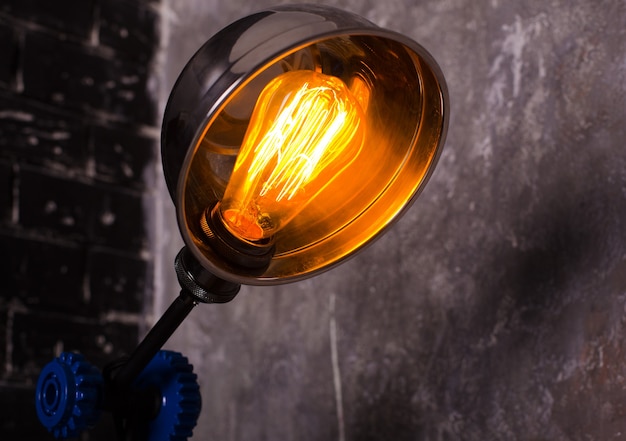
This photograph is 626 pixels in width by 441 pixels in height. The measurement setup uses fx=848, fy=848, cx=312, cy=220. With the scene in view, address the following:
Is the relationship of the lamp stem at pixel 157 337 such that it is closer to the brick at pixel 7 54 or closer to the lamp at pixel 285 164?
the lamp at pixel 285 164

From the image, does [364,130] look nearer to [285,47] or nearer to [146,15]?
[285,47]

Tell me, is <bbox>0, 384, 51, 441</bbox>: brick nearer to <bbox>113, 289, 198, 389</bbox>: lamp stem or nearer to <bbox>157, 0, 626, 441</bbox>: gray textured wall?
<bbox>157, 0, 626, 441</bbox>: gray textured wall

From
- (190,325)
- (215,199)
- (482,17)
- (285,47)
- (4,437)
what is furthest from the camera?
(190,325)

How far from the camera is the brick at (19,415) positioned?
1.25 meters

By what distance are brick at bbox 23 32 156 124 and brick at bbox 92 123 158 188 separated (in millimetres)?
35

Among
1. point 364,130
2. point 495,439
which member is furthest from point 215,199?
point 495,439

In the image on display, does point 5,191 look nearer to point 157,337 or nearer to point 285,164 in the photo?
point 157,337

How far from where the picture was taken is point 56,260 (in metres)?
1.36

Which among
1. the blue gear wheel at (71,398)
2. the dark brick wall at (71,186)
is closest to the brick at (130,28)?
the dark brick wall at (71,186)

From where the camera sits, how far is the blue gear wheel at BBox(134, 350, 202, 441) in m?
0.89

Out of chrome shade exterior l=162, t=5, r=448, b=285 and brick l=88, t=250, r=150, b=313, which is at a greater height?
brick l=88, t=250, r=150, b=313

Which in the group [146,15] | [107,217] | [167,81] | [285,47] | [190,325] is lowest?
[285,47]

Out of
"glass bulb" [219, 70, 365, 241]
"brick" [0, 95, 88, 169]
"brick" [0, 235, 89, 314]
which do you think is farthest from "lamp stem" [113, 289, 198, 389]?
"brick" [0, 95, 88, 169]

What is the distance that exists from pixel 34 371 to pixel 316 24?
83 centimetres
